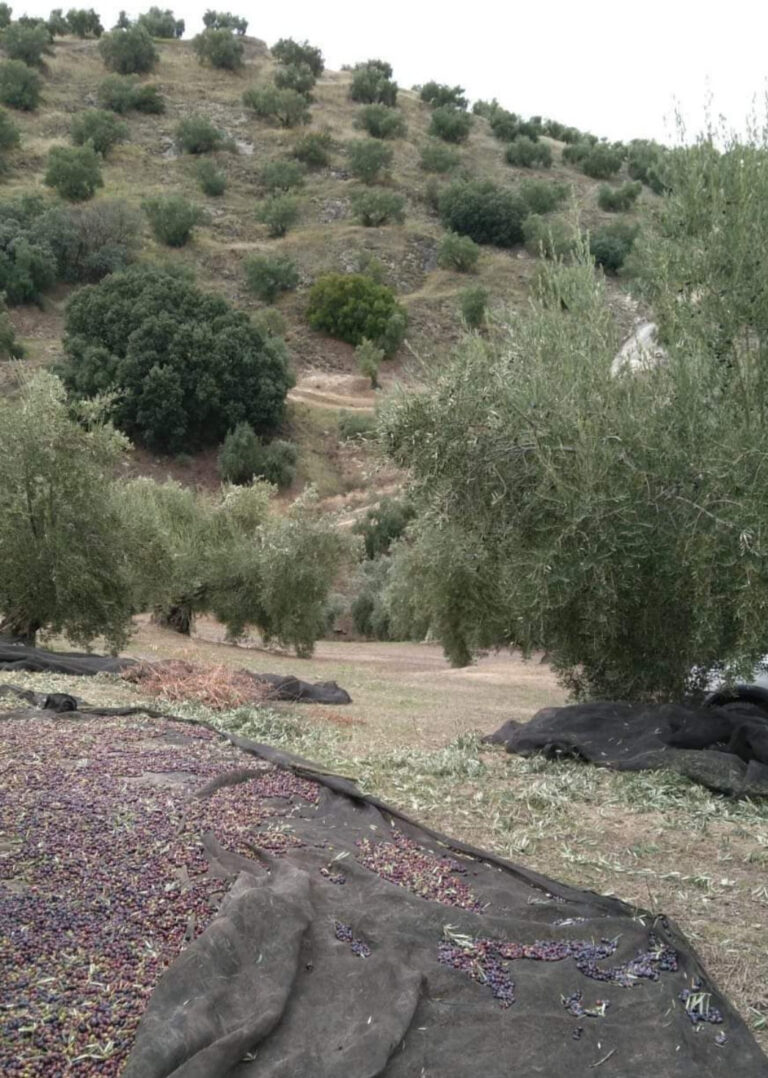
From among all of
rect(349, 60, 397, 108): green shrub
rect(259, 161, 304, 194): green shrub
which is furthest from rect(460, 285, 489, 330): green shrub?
rect(349, 60, 397, 108): green shrub

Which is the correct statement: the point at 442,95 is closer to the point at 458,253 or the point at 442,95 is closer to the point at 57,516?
the point at 458,253

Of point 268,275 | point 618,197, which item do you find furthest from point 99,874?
point 618,197

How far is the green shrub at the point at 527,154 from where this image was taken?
7825cm

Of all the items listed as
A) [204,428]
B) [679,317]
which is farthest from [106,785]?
[204,428]

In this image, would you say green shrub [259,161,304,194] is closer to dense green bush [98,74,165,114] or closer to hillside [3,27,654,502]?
hillside [3,27,654,502]

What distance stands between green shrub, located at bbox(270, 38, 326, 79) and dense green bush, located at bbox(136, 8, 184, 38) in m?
9.54

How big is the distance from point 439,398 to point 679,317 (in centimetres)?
216

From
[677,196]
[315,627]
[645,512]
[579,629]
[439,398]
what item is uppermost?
[677,196]

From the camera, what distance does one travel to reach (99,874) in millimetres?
4754

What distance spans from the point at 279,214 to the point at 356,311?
11.8 meters

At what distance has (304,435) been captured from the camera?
158 ft

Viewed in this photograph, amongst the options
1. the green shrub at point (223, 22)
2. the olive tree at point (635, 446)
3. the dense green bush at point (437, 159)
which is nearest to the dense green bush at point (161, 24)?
the green shrub at point (223, 22)

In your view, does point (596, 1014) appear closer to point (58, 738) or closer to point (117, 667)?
point (58, 738)

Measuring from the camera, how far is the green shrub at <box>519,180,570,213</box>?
226 ft
